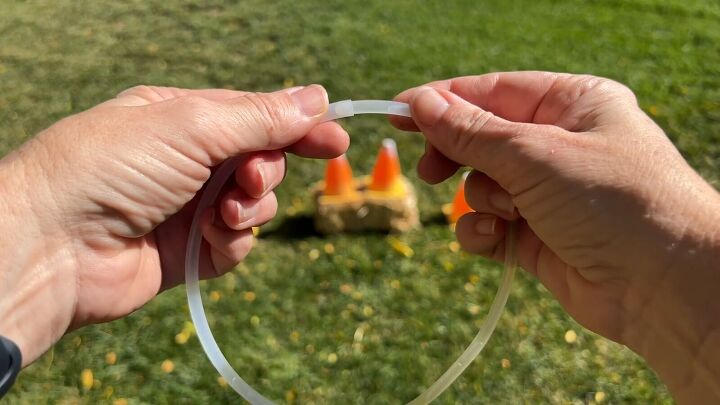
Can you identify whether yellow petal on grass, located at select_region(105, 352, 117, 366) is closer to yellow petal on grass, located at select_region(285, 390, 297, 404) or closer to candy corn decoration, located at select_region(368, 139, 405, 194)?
yellow petal on grass, located at select_region(285, 390, 297, 404)

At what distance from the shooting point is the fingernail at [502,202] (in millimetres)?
2264

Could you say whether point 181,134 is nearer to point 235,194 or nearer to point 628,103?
point 235,194

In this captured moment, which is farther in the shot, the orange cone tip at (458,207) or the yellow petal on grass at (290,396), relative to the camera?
the orange cone tip at (458,207)

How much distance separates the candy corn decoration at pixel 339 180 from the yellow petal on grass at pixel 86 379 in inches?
68.0

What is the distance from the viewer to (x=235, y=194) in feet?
7.70

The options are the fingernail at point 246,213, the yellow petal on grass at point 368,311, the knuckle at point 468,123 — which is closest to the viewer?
the knuckle at point 468,123

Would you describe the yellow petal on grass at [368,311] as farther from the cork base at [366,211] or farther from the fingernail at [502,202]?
the fingernail at [502,202]

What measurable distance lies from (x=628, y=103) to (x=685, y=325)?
0.72 metres

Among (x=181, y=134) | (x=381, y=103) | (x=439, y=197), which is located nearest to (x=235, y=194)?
(x=181, y=134)

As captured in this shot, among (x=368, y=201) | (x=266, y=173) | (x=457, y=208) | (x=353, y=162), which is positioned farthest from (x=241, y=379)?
(x=353, y=162)

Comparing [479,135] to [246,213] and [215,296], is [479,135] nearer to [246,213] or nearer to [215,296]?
[246,213]

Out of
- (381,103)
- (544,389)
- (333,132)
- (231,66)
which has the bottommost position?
(544,389)

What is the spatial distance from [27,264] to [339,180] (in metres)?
2.41

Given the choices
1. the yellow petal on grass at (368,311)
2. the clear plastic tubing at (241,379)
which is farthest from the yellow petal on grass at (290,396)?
the clear plastic tubing at (241,379)
